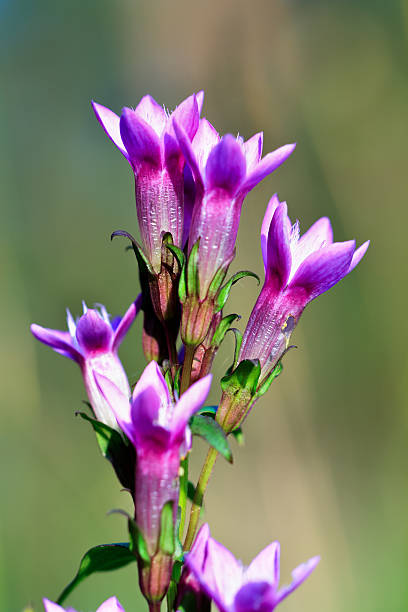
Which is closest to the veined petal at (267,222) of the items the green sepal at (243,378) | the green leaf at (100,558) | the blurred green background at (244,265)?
the green sepal at (243,378)

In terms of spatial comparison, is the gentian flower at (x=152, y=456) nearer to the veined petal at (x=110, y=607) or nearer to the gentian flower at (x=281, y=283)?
the veined petal at (x=110, y=607)

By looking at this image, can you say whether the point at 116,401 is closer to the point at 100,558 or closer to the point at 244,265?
the point at 100,558

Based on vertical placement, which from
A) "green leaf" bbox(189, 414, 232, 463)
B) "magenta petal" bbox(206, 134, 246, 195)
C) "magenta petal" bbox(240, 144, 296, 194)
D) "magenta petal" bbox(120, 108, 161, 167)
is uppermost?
"magenta petal" bbox(120, 108, 161, 167)

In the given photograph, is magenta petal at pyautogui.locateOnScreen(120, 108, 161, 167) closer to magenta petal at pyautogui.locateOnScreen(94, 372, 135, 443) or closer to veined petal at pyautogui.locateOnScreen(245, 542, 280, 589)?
magenta petal at pyautogui.locateOnScreen(94, 372, 135, 443)

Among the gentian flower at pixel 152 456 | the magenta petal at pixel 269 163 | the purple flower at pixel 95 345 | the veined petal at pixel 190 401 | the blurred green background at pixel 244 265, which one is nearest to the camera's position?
the veined petal at pixel 190 401

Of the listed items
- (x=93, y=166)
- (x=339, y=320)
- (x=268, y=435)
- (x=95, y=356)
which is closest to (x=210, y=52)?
(x=93, y=166)

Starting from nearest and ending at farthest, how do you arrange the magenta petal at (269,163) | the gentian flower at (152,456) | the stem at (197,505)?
the gentian flower at (152,456)
the magenta petal at (269,163)
the stem at (197,505)

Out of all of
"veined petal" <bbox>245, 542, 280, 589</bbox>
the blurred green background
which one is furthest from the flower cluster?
the blurred green background

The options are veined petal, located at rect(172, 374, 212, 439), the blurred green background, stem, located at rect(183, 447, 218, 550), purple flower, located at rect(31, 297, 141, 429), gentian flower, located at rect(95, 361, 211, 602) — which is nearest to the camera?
veined petal, located at rect(172, 374, 212, 439)
